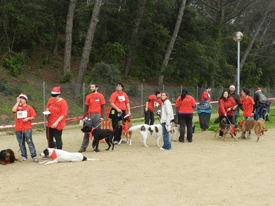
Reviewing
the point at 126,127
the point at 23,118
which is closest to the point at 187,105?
the point at 126,127

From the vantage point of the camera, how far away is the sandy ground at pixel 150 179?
4.96m

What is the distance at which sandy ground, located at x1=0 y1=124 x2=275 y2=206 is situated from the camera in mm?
4965

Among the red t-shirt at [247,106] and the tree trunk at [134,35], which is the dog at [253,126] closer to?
the red t-shirt at [247,106]

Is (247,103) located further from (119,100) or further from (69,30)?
(69,30)

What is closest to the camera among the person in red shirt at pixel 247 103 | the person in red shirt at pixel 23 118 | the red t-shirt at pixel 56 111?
the person in red shirt at pixel 23 118

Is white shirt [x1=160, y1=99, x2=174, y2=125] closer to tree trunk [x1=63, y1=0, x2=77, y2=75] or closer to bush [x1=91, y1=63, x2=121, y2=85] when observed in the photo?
bush [x1=91, y1=63, x2=121, y2=85]

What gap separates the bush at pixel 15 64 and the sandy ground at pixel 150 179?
49.4 ft

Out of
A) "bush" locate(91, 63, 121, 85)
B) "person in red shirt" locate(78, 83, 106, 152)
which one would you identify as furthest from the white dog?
"bush" locate(91, 63, 121, 85)

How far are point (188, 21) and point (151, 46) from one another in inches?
183

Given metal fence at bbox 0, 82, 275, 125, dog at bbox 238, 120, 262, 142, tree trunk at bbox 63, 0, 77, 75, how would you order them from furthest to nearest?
tree trunk at bbox 63, 0, 77, 75, metal fence at bbox 0, 82, 275, 125, dog at bbox 238, 120, 262, 142

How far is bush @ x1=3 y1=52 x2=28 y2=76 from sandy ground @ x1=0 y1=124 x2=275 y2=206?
49.4 ft

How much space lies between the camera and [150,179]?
6.08m

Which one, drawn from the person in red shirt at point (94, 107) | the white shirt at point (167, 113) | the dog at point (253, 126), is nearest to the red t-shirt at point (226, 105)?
the dog at point (253, 126)

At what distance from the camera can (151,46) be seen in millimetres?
29969
